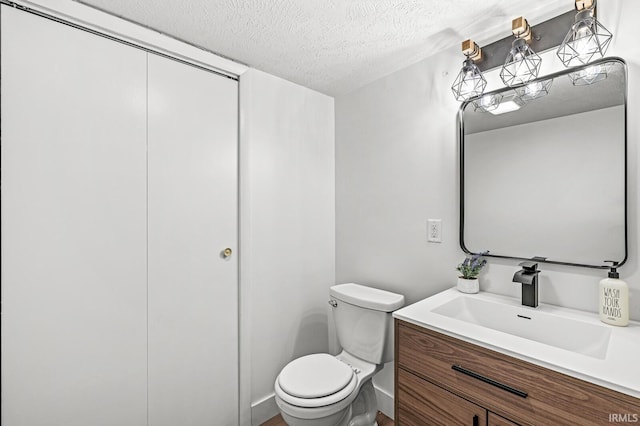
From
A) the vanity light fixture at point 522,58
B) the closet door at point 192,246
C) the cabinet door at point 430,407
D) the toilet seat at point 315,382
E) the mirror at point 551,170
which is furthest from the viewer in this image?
the closet door at point 192,246

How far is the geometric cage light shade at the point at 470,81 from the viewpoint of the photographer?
1479mm

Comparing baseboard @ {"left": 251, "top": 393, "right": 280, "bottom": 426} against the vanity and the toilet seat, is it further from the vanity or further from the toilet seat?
the vanity

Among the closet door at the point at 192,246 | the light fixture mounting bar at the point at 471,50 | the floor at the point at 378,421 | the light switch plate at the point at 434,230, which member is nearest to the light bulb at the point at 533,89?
the light fixture mounting bar at the point at 471,50

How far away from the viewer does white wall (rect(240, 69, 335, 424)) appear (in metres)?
1.87

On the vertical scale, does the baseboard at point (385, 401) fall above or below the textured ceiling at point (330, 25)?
below

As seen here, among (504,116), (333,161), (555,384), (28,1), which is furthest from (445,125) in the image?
(28,1)

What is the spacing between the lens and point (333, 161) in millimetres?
2365

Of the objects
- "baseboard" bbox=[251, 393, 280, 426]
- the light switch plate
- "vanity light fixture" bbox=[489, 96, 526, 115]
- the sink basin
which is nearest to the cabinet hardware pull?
the sink basin

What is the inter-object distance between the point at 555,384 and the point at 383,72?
177 cm

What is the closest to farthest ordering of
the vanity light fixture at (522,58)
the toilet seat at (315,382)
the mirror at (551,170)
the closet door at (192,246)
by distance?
the mirror at (551,170) < the vanity light fixture at (522,58) < the toilet seat at (315,382) < the closet door at (192,246)

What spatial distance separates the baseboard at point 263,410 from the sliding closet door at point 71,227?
2.11 feet

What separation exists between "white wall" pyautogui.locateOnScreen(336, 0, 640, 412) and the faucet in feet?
0.33

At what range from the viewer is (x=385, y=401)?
1970 mm

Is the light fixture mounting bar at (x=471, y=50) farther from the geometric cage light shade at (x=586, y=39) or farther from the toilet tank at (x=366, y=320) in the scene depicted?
the toilet tank at (x=366, y=320)
